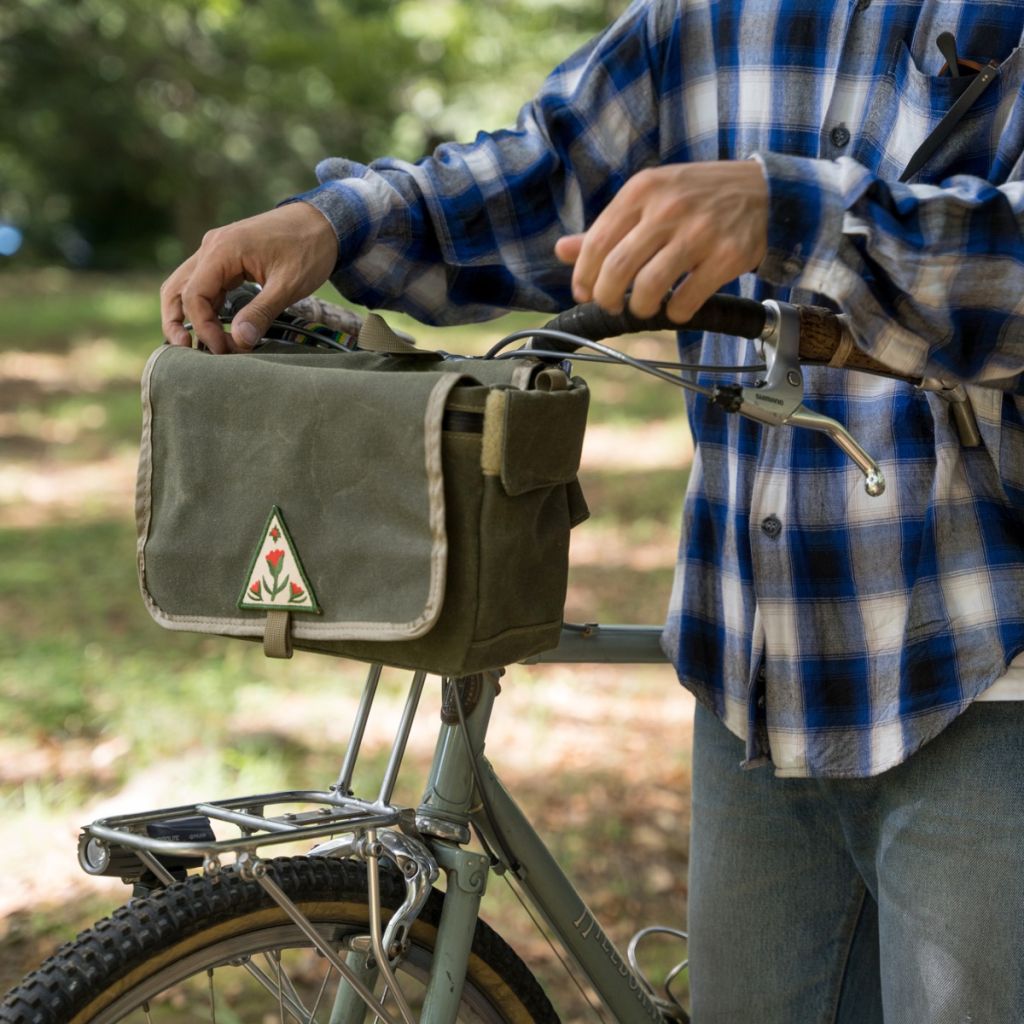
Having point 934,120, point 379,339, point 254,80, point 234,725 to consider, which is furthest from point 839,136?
point 254,80

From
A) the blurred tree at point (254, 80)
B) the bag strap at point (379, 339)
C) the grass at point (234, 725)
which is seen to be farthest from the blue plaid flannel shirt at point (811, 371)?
the blurred tree at point (254, 80)

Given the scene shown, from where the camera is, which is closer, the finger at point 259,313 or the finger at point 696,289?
the finger at point 696,289

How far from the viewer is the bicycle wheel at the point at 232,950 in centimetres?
135

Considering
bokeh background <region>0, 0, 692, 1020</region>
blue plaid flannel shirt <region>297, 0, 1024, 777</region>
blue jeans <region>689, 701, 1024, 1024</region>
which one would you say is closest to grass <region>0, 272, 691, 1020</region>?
bokeh background <region>0, 0, 692, 1020</region>

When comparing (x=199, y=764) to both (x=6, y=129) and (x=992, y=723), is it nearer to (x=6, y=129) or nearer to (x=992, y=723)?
(x=992, y=723)

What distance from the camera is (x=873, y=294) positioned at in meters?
1.22

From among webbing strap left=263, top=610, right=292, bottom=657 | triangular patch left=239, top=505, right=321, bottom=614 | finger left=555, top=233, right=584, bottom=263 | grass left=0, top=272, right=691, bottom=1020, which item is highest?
finger left=555, top=233, right=584, bottom=263

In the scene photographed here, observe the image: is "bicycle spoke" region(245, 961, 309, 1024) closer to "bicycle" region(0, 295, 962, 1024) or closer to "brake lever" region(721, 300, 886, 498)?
"bicycle" region(0, 295, 962, 1024)

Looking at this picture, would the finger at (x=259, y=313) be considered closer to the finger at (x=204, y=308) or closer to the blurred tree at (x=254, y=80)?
the finger at (x=204, y=308)

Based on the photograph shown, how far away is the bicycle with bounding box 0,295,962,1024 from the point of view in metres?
1.32

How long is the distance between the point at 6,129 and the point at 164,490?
19395mm

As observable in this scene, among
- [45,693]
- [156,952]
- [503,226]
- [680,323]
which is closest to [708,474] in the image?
[503,226]

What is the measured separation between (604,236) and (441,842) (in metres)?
0.78

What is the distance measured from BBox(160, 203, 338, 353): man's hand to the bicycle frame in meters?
0.42
